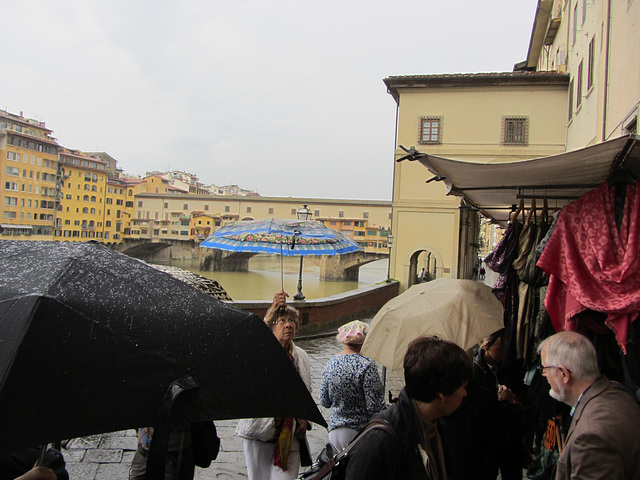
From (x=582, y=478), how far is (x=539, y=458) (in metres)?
1.94

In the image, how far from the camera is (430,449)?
1.72 m

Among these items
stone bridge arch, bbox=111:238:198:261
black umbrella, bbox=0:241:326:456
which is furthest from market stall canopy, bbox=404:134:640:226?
stone bridge arch, bbox=111:238:198:261

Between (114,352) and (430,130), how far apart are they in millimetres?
19946

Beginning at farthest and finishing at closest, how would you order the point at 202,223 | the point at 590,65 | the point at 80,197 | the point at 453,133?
the point at 202,223
the point at 80,197
the point at 453,133
the point at 590,65

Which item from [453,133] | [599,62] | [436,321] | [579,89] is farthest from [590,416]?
[453,133]

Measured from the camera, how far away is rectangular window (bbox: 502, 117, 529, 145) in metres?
19.2

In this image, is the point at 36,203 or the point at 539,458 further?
the point at 36,203

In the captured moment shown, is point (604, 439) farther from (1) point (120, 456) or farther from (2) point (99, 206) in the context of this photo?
(2) point (99, 206)

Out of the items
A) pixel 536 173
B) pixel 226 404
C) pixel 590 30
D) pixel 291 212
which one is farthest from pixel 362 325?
pixel 291 212

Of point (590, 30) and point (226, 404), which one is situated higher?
point (590, 30)

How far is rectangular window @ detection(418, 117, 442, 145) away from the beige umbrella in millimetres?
17425

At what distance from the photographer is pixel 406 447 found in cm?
158

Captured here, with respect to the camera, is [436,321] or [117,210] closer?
[436,321]

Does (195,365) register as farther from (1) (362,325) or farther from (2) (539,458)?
(2) (539,458)
